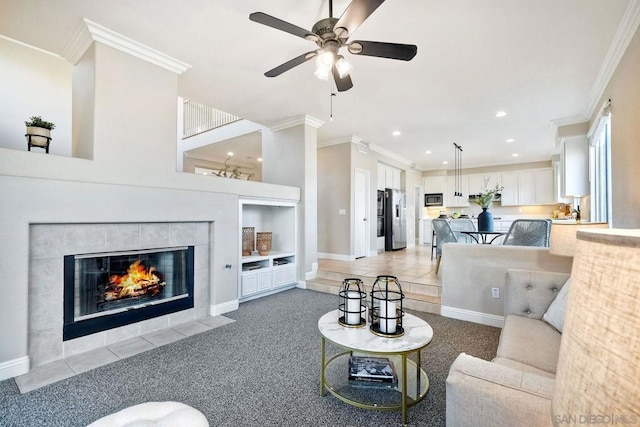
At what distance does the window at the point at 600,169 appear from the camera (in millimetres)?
3887

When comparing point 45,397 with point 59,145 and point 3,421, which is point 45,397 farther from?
point 59,145

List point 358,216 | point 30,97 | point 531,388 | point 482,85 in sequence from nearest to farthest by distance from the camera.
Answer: point 531,388 → point 30,97 → point 482,85 → point 358,216

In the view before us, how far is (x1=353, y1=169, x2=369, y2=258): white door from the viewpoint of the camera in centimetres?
668

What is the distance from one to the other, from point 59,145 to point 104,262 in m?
1.70

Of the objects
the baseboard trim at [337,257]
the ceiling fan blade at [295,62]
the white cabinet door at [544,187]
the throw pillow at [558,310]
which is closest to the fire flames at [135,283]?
the ceiling fan blade at [295,62]

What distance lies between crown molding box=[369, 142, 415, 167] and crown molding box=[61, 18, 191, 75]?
4495mm

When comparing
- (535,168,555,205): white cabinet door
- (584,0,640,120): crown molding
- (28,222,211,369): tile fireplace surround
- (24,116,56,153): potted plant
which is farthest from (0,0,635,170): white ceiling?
(535,168,555,205): white cabinet door

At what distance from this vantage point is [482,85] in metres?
3.77

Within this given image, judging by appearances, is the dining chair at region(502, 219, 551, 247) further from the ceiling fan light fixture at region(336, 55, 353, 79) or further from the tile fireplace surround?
the tile fireplace surround

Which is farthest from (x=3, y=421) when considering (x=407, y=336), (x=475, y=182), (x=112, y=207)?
(x=475, y=182)

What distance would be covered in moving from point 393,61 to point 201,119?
18.7ft

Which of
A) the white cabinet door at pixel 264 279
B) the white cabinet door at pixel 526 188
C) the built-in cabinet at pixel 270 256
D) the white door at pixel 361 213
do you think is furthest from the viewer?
the white cabinet door at pixel 526 188

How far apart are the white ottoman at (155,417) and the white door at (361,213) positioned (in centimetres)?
541

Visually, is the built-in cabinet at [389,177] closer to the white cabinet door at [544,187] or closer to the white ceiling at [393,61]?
the white ceiling at [393,61]
